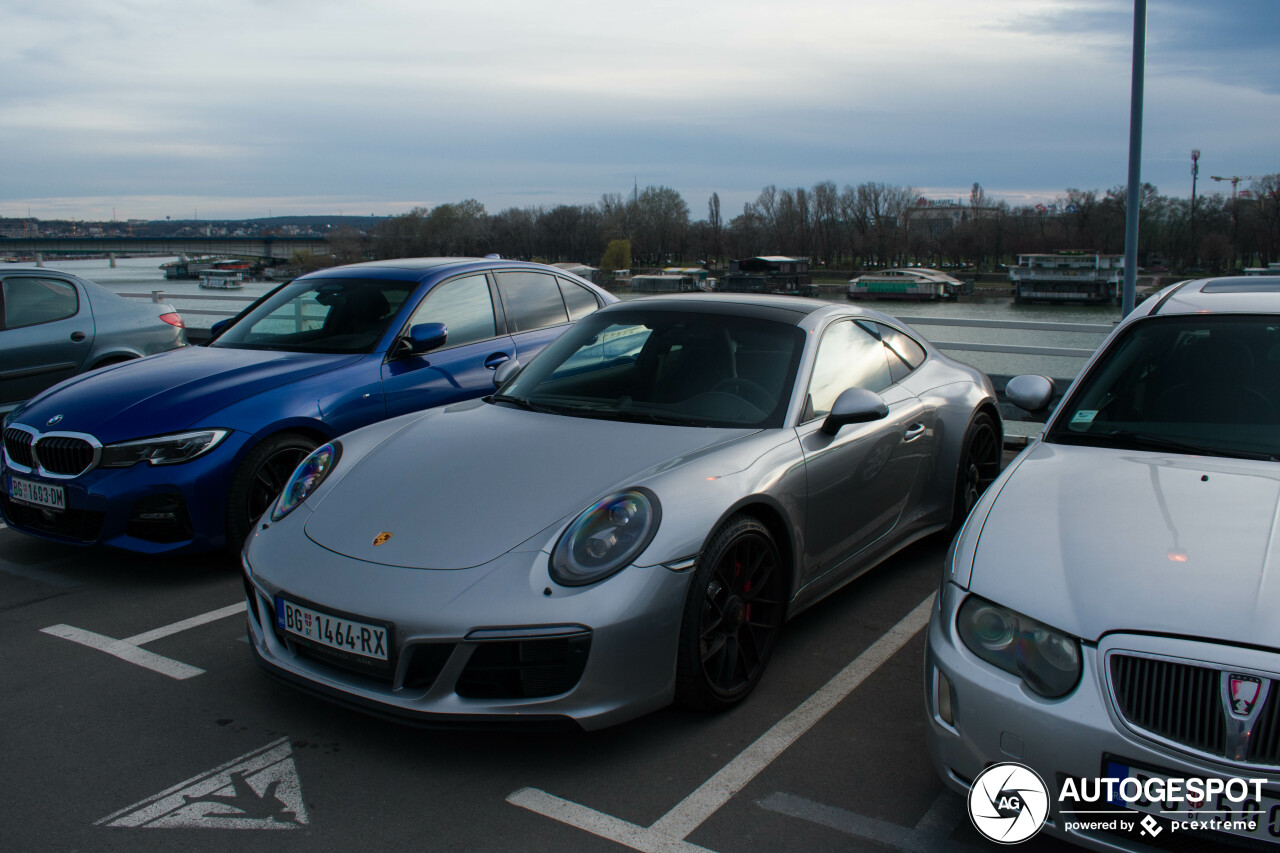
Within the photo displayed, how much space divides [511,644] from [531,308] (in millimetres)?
3895

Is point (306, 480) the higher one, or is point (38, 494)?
point (306, 480)

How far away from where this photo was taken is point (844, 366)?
13.0 feet

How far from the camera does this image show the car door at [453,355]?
524cm

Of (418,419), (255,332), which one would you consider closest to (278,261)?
(255,332)

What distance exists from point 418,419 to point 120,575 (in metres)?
1.92

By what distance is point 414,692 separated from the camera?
2607 mm

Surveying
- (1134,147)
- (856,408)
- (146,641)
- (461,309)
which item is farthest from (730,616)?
(1134,147)

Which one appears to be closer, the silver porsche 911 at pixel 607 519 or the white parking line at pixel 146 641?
the silver porsche 911 at pixel 607 519

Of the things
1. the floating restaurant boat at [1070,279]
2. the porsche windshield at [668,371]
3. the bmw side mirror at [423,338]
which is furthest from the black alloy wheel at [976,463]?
the floating restaurant boat at [1070,279]

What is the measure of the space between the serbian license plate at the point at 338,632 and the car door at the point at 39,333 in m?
5.46

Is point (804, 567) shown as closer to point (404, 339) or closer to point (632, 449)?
point (632, 449)

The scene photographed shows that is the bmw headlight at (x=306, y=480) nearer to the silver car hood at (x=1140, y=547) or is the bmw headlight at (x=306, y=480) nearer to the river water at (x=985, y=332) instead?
the silver car hood at (x=1140, y=547)

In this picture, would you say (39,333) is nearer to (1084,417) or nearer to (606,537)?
(606,537)

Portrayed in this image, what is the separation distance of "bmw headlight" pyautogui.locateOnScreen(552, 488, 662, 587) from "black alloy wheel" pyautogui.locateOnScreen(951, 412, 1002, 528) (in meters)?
2.40
